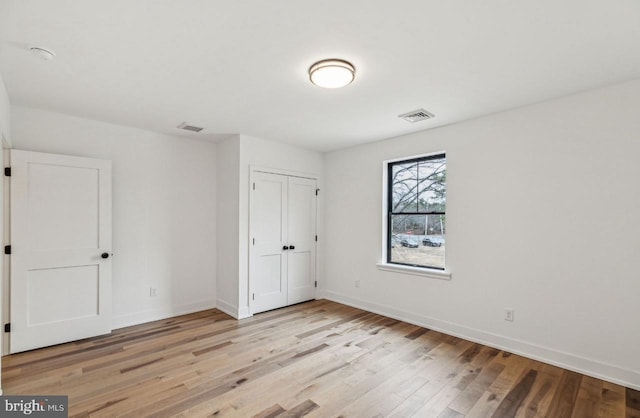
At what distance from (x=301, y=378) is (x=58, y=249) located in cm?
296

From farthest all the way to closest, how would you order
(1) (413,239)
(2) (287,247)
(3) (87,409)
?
(2) (287,247), (1) (413,239), (3) (87,409)

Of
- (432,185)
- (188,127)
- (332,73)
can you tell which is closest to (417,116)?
(432,185)

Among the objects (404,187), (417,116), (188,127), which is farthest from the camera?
(404,187)

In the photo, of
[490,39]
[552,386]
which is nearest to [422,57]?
[490,39]

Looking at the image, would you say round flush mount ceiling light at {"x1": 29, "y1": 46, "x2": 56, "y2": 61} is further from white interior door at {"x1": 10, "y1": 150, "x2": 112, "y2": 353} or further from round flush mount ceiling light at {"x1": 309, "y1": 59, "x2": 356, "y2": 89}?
round flush mount ceiling light at {"x1": 309, "y1": 59, "x2": 356, "y2": 89}

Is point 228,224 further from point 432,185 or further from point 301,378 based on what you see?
point 432,185

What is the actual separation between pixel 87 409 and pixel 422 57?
3.53 metres

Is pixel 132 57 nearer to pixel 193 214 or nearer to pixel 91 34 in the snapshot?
pixel 91 34

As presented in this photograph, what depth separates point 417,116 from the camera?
349 cm

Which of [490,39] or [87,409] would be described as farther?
[87,409]

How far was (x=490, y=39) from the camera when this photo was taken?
2014 millimetres

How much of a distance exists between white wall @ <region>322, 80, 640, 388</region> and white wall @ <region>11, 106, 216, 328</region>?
296cm

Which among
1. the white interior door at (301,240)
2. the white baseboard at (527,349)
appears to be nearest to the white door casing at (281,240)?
the white interior door at (301,240)

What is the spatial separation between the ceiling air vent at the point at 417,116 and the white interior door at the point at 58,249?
3.56m
